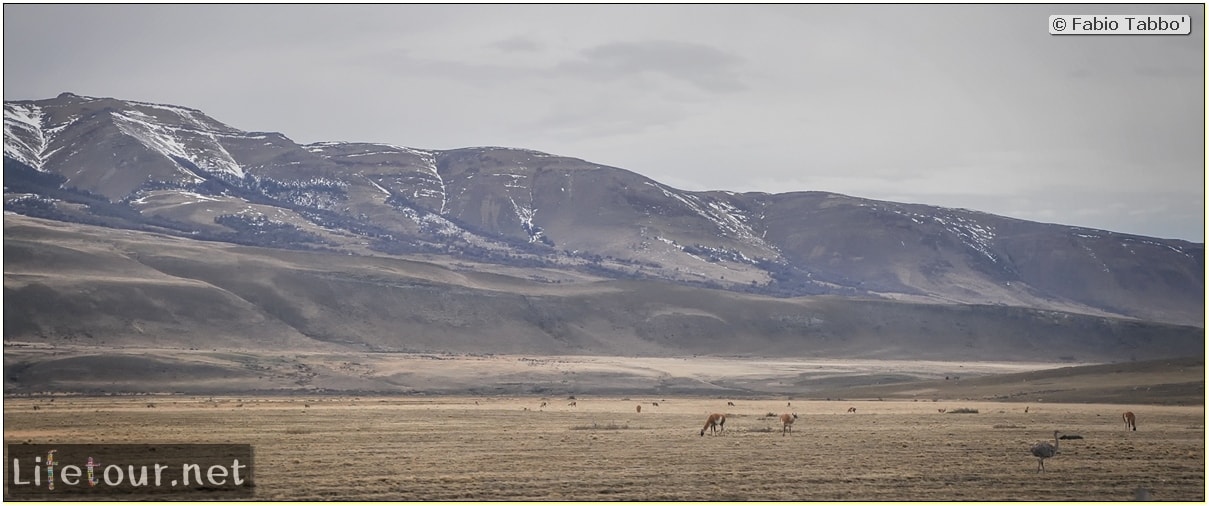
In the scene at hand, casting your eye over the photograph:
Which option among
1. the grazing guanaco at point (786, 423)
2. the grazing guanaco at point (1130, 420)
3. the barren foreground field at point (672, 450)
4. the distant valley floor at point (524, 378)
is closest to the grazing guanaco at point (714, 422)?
the barren foreground field at point (672, 450)

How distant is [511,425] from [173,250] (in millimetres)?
131661

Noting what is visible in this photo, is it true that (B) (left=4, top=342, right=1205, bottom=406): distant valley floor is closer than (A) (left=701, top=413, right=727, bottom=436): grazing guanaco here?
No

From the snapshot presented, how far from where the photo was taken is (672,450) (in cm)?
3562

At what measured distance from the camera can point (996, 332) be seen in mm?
169500

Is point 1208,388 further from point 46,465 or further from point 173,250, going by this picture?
point 173,250

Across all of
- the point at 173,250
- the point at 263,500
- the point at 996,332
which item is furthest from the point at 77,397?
the point at 996,332

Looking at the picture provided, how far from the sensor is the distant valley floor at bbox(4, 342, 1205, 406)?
247 ft
